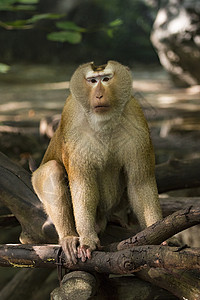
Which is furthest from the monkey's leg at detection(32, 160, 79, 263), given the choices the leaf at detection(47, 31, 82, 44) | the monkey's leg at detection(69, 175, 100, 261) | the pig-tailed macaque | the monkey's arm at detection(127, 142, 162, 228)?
the leaf at detection(47, 31, 82, 44)

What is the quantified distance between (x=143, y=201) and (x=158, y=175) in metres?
1.44

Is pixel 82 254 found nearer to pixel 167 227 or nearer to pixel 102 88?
pixel 167 227

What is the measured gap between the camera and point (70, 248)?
11.5ft

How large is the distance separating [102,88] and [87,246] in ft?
3.94

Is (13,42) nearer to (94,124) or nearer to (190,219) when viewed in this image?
(94,124)

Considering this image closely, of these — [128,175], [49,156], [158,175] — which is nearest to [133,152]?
[128,175]

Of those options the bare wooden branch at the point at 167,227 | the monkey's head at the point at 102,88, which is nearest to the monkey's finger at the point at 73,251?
the bare wooden branch at the point at 167,227

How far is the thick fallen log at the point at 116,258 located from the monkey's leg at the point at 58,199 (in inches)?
10.5

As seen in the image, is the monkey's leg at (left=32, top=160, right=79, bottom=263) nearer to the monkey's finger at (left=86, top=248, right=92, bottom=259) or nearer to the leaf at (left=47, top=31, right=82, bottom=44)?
the monkey's finger at (left=86, top=248, right=92, bottom=259)

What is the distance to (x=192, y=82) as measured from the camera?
14.3m

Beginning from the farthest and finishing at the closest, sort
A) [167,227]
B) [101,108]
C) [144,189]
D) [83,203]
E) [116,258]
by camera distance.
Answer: [144,189]
[83,203]
[101,108]
[116,258]
[167,227]

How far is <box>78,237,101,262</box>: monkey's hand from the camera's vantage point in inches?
135

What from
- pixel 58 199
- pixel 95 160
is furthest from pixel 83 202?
pixel 95 160

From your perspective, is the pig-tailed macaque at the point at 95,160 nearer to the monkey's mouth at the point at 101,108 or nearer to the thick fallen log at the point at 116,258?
the monkey's mouth at the point at 101,108
